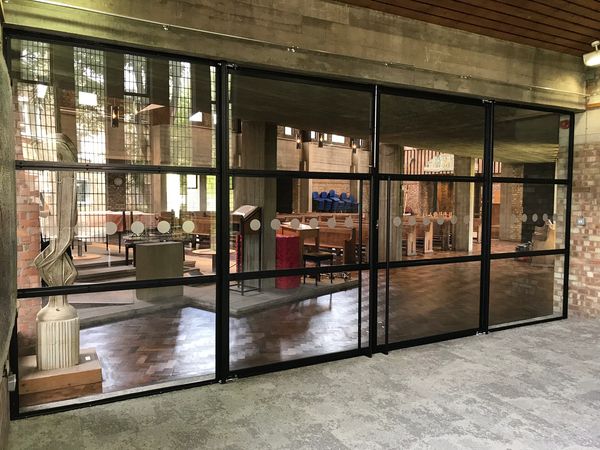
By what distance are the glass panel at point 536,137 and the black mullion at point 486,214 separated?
1.27ft

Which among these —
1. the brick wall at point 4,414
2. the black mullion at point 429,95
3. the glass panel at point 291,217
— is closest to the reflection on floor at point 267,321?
the glass panel at point 291,217

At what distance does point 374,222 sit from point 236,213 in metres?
1.46

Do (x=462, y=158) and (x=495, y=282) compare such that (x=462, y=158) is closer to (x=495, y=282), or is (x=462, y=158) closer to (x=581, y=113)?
(x=581, y=113)

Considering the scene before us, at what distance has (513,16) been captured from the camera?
15.9 ft

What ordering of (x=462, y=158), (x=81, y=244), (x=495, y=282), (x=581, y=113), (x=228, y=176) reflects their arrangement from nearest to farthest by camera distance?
(x=81, y=244) → (x=228, y=176) → (x=581, y=113) → (x=462, y=158) → (x=495, y=282)

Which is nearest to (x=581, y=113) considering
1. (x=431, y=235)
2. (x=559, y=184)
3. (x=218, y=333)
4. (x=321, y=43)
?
(x=559, y=184)

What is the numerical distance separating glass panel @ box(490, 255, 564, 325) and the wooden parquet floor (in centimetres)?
2

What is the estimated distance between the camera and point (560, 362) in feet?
15.2

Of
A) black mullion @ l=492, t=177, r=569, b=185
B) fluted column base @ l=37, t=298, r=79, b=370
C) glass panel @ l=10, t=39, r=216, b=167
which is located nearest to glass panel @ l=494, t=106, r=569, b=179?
black mullion @ l=492, t=177, r=569, b=185

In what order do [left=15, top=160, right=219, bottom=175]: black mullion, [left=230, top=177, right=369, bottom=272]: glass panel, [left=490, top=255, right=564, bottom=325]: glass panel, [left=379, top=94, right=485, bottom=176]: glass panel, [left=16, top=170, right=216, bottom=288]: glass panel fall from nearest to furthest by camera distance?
[left=15, top=160, right=219, bottom=175]: black mullion < [left=16, top=170, right=216, bottom=288]: glass panel < [left=230, top=177, right=369, bottom=272]: glass panel < [left=379, top=94, right=485, bottom=176]: glass panel < [left=490, top=255, right=564, bottom=325]: glass panel

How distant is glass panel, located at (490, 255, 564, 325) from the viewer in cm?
650

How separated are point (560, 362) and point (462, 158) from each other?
341cm

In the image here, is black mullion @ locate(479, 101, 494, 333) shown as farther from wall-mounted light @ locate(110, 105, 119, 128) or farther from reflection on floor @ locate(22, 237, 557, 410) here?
wall-mounted light @ locate(110, 105, 119, 128)

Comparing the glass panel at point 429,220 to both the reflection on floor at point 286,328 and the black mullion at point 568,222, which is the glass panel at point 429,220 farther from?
the black mullion at point 568,222
